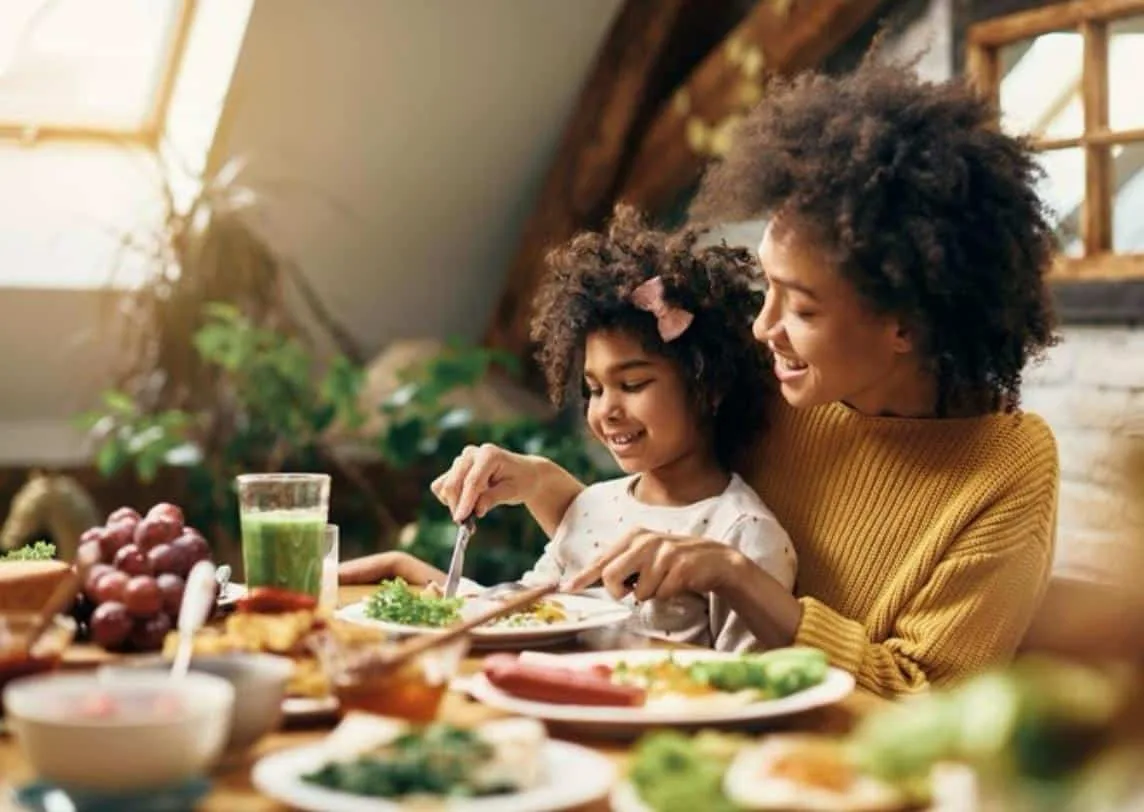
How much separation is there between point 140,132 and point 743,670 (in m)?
3.27

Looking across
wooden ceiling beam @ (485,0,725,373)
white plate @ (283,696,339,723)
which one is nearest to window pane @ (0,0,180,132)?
wooden ceiling beam @ (485,0,725,373)

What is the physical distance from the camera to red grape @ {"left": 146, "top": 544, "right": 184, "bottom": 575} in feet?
5.30

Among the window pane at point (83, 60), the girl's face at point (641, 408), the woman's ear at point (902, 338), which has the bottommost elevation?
the girl's face at point (641, 408)

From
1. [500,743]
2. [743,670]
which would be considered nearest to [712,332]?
[743,670]

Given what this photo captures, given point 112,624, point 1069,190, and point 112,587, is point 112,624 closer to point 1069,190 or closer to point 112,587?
point 112,587

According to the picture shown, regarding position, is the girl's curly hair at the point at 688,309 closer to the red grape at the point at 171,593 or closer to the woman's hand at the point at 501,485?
the woman's hand at the point at 501,485

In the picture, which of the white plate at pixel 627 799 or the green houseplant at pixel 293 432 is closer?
the white plate at pixel 627 799

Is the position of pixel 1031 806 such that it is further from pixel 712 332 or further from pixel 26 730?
pixel 712 332

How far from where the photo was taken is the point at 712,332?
2.12 metres

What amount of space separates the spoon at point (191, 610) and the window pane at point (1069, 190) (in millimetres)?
2153

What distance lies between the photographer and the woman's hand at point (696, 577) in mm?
1668

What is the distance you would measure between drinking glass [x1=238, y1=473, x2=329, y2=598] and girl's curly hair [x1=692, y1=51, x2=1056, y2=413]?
625mm

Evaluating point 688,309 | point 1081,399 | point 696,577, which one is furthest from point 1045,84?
point 696,577

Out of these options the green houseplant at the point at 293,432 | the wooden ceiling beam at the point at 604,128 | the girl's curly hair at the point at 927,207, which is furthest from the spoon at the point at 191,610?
the wooden ceiling beam at the point at 604,128
